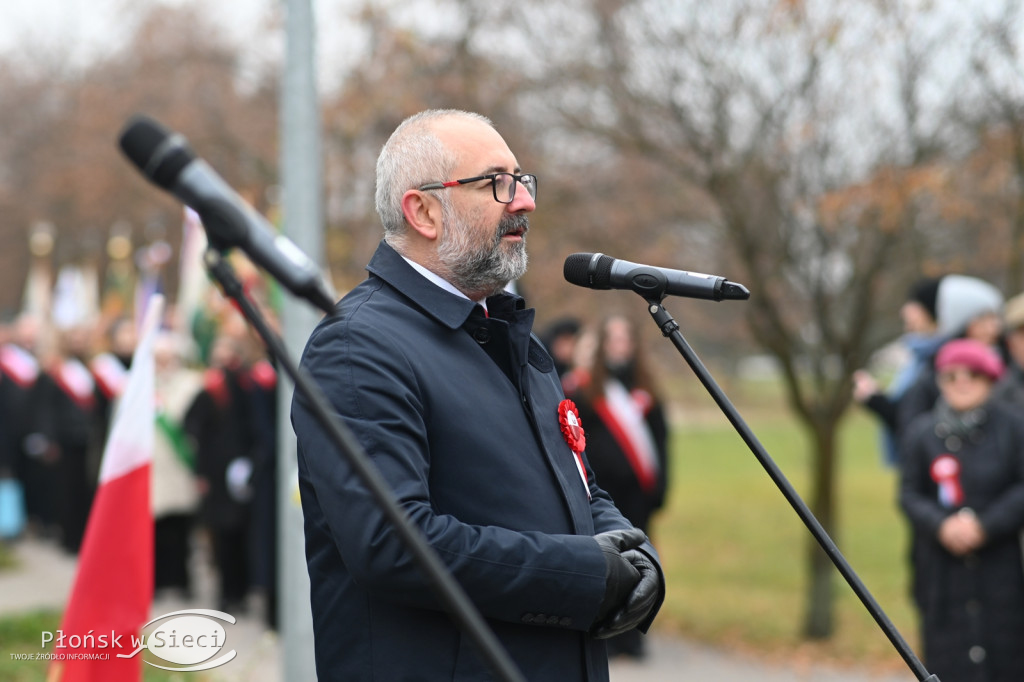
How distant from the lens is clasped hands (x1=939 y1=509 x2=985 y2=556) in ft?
17.6

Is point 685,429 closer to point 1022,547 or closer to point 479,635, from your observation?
point 1022,547

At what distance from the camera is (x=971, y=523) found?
212 inches

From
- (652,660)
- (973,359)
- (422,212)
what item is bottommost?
(422,212)

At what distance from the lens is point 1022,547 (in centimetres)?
545

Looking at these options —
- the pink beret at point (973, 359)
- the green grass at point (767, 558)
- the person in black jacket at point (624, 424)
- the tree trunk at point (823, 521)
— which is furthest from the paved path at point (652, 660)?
the pink beret at point (973, 359)

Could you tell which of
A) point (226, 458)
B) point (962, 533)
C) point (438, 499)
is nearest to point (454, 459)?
point (438, 499)

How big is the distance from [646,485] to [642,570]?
567 centimetres

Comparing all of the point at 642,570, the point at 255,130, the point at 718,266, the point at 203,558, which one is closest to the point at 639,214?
the point at 718,266

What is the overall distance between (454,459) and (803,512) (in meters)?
0.80

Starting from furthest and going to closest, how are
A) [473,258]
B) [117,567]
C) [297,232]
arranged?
[297,232] → [117,567] → [473,258]

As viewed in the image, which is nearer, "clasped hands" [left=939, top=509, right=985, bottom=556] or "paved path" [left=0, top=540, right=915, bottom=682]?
"clasped hands" [left=939, top=509, right=985, bottom=556]

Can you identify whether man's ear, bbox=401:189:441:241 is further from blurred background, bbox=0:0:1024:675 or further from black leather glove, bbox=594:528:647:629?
blurred background, bbox=0:0:1024:675

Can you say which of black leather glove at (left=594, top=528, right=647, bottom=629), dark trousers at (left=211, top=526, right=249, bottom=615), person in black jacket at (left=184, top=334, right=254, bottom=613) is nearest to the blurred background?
person in black jacket at (left=184, top=334, right=254, bottom=613)

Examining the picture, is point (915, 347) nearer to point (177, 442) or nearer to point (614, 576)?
point (614, 576)
